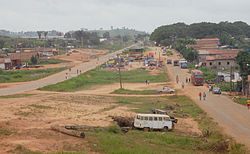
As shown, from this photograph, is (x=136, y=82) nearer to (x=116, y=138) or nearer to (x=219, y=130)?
(x=219, y=130)

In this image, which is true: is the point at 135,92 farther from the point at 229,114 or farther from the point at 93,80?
the point at 229,114

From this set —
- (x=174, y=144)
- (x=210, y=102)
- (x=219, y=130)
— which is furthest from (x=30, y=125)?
(x=210, y=102)

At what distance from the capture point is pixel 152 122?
83.1 ft

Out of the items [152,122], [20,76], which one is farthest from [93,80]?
[152,122]

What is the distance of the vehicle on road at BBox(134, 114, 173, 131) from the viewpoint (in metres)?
25.2

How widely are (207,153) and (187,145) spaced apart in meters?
1.60

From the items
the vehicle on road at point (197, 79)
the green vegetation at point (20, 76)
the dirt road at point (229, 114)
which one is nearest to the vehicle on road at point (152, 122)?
the dirt road at point (229, 114)

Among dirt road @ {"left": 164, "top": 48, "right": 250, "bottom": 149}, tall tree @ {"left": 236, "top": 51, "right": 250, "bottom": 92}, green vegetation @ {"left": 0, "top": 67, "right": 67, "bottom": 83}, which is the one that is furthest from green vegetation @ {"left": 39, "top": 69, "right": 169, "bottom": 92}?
dirt road @ {"left": 164, "top": 48, "right": 250, "bottom": 149}

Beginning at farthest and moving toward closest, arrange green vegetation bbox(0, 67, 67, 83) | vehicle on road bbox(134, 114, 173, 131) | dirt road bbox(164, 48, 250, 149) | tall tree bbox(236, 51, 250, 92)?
green vegetation bbox(0, 67, 67, 83), tall tree bbox(236, 51, 250, 92), vehicle on road bbox(134, 114, 173, 131), dirt road bbox(164, 48, 250, 149)

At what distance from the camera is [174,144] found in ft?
68.8

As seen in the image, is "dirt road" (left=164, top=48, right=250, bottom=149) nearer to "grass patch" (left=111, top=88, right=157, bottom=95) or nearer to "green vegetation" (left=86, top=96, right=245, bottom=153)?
"green vegetation" (left=86, top=96, right=245, bottom=153)

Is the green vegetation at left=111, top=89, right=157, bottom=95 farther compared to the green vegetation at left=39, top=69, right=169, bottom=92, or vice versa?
the green vegetation at left=39, top=69, right=169, bottom=92

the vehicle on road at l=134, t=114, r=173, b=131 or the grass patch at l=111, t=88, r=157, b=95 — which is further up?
the grass patch at l=111, t=88, r=157, b=95

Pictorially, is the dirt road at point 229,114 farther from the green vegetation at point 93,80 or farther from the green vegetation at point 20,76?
the green vegetation at point 20,76
